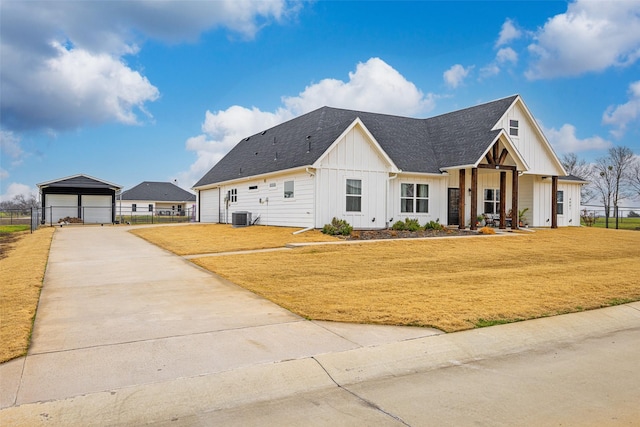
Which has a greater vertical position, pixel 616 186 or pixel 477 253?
pixel 616 186

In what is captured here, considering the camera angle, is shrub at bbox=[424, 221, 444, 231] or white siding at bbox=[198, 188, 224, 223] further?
white siding at bbox=[198, 188, 224, 223]

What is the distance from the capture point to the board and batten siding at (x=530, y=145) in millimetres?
25891

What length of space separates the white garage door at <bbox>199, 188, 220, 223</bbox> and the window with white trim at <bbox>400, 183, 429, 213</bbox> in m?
15.6

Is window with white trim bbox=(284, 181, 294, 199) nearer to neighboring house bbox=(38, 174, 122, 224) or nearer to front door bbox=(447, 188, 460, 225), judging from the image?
front door bbox=(447, 188, 460, 225)

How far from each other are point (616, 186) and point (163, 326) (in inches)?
2542

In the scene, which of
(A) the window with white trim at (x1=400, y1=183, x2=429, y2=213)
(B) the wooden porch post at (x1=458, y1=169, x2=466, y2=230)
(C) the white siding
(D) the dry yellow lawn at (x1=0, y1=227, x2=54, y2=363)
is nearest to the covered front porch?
(B) the wooden porch post at (x1=458, y1=169, x2=466, y2=230)

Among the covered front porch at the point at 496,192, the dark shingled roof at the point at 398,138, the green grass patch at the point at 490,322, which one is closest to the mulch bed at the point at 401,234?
the covered front porch at the point at 496,192

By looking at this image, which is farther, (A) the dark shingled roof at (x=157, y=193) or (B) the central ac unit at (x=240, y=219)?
(A) the dark shingled roof at (x=157, y=193)

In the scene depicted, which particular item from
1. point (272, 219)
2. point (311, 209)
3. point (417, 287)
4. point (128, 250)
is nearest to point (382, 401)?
point (417, 287)

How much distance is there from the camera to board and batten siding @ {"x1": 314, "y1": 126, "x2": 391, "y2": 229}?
21031 millimetres

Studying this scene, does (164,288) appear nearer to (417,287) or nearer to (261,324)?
(261,324)

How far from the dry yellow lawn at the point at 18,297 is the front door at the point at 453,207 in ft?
61.9

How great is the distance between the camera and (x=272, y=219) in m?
24.8

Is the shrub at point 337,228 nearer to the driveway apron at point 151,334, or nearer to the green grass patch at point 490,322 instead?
the driveway apron at point 151,334
